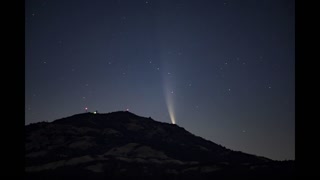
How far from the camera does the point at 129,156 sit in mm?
135875

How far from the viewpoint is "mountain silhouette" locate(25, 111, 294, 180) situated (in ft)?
343

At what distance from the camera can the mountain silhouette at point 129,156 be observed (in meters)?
105

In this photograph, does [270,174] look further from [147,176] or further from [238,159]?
[238,159]
